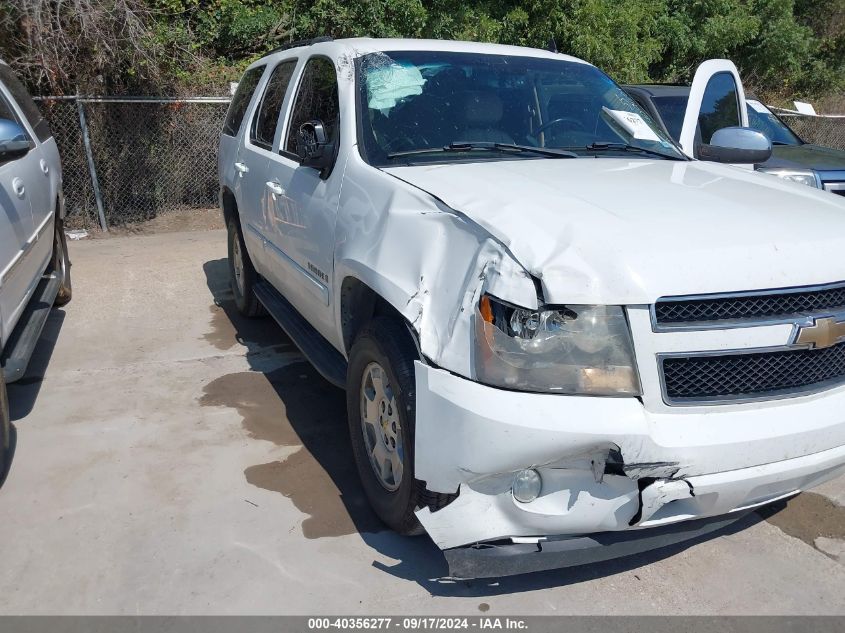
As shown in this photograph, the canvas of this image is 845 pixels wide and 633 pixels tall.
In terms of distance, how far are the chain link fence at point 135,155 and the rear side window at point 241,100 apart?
13.2ft

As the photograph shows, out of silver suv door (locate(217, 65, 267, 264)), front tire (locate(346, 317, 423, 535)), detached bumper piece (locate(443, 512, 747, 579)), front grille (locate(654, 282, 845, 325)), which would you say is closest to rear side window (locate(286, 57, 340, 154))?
silver suv door (locate(217, 65, 267, 264))

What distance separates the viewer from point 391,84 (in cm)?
403

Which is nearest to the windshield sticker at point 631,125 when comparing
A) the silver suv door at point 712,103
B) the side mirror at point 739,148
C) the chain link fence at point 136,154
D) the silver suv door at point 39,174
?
the silver suv door at point 712,103

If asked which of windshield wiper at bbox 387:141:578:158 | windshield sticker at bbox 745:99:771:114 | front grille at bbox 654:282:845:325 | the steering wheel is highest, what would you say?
the steering wheel

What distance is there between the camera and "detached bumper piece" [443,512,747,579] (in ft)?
8.91

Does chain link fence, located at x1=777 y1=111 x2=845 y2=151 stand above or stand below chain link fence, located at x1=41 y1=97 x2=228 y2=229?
below

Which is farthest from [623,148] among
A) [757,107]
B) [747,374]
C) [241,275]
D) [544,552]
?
[757,107]

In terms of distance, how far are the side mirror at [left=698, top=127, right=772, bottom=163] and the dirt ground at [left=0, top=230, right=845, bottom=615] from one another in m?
1.85

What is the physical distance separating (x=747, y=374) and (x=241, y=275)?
4.49 m

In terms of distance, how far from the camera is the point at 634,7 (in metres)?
15.1

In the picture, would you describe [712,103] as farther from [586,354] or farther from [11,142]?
[11,142]

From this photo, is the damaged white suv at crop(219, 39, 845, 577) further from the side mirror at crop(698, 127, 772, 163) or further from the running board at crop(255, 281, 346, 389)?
the side mirror at crop(698, 127, 772, 163)

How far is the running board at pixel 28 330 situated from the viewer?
13.3 feet

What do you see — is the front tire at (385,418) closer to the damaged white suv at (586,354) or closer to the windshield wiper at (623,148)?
the damaged white suv at (586,354)
